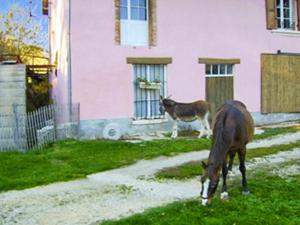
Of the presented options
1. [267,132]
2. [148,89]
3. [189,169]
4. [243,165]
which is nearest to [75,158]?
[189,169]

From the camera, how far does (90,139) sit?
46.3 feet

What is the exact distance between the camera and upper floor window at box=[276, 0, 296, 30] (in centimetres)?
1841

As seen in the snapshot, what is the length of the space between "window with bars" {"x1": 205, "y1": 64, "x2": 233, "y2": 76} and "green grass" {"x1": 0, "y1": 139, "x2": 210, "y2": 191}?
3.89 metres

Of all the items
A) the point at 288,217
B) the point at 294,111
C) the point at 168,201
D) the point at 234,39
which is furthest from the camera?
the point at 294,111

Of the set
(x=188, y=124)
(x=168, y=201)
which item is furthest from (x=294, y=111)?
(x=168, y=201)

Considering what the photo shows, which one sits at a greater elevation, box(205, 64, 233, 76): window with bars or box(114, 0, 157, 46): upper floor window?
box(114, 0, 157, 46): upper floor window

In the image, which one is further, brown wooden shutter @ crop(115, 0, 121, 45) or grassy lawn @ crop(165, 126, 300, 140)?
brown wooden shutter @ crop(115, 0, 121, 45)

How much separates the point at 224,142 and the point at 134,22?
31.7 feet

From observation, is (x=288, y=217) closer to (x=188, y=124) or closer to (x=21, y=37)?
(x=188, y=124)

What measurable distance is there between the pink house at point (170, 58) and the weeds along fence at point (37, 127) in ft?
1.32

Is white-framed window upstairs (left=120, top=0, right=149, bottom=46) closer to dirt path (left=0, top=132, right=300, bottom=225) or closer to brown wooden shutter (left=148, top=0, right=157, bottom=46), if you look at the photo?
brown wooden shutter (left=148, top=0, right=157, bottom=46)

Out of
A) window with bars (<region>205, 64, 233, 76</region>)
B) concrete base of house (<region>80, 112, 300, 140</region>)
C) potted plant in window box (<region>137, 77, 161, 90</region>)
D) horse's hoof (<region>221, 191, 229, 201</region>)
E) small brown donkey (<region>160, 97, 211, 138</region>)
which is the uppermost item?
window with bars (<region>205, 64, 233, 76</region>)

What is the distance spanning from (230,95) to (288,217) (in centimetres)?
1122

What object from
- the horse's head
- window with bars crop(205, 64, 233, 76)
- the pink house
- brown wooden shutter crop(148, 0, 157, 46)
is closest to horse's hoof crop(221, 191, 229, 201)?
the horse's head
